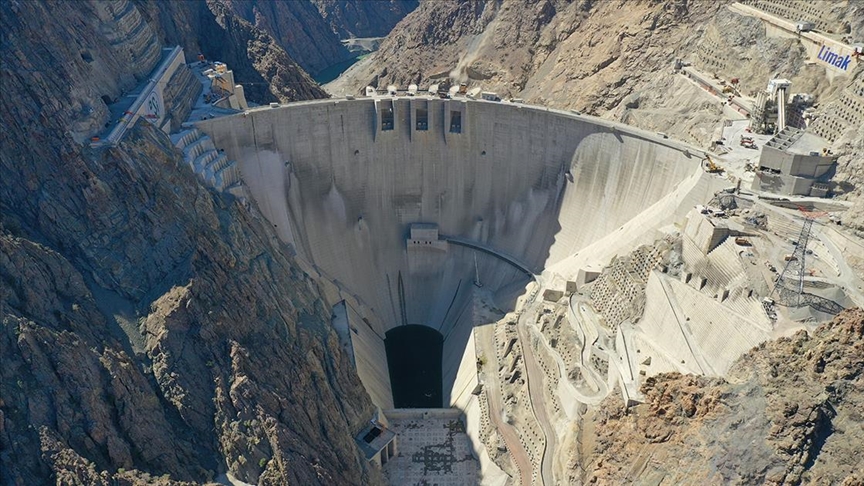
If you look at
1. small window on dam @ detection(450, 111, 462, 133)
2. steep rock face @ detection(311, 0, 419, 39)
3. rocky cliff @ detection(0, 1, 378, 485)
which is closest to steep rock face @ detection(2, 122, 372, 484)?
rocky cliff @ detection(0, 1, 378, 485)

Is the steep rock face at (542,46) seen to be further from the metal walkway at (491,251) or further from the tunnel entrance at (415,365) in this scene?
the tunnel entrance at (415,365)

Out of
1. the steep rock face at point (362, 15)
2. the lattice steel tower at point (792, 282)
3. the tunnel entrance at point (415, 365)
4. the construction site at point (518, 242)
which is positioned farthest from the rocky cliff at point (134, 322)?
the steep rock face at point (362, 15)

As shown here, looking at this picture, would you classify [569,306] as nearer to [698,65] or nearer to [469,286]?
[469,286]

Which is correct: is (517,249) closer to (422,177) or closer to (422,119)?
(422,177)

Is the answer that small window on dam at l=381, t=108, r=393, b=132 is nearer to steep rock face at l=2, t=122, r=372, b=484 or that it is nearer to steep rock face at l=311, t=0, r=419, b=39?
steep rock face at l=2, t=122, r=372, b=484

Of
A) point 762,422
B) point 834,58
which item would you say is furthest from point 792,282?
point 834,58

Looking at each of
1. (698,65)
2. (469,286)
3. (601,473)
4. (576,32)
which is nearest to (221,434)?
(601,473)

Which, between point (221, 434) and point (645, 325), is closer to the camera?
point (221, 434)
